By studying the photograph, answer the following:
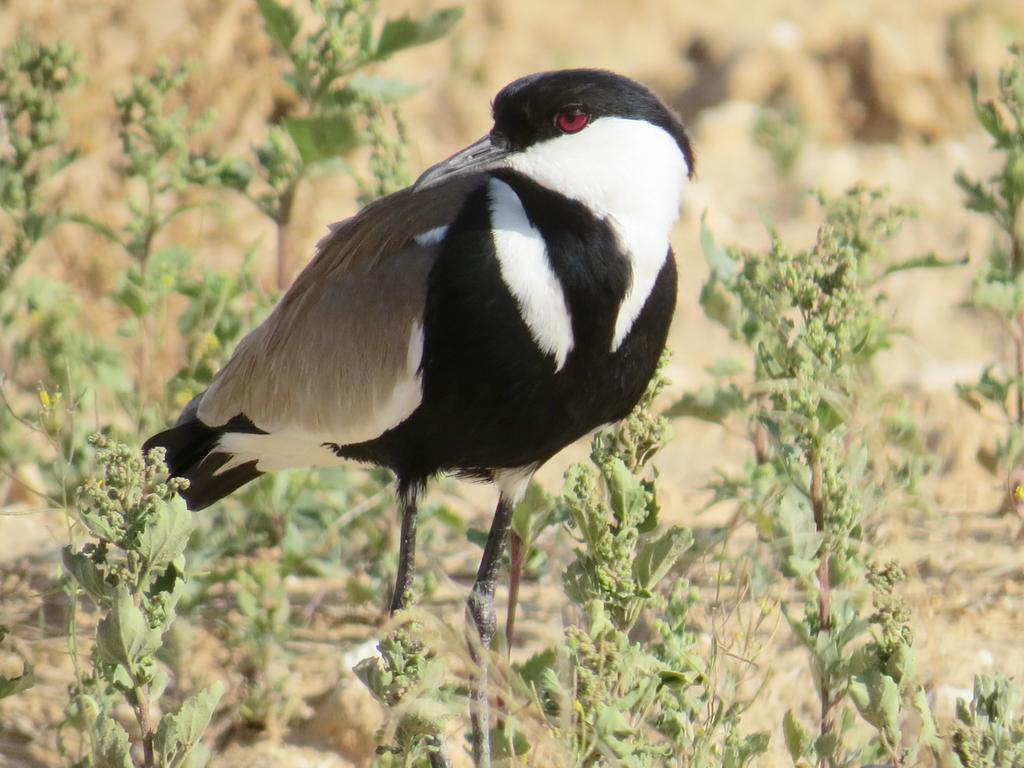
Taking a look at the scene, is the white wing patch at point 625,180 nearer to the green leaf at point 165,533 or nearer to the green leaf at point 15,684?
the green leaf at point 165,533

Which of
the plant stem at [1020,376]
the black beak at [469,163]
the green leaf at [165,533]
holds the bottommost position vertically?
the green leaf at [165,533]

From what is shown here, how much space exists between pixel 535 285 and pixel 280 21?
4.00 ft

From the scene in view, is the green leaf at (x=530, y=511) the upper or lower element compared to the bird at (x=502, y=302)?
lower

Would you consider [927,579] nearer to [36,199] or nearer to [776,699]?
[776,699]

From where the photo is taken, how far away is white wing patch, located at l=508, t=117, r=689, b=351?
354 centimetres

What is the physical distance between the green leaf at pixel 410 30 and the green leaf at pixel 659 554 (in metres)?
1.68

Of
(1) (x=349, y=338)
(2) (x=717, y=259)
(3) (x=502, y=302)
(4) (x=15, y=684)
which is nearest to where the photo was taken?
(4) (x=15, y=684)

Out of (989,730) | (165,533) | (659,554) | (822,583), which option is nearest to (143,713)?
(165,533)

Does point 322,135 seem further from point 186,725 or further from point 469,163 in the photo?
point 186,725

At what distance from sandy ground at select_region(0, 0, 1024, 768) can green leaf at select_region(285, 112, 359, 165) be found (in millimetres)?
707

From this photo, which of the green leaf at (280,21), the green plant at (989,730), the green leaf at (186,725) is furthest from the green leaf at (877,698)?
the green leaf at (280,21)

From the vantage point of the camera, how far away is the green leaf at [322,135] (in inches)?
161

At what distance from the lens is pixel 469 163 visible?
12.1ft

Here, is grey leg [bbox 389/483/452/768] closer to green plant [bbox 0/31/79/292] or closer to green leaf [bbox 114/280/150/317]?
green leaf [bbox 114/280/150/317]
